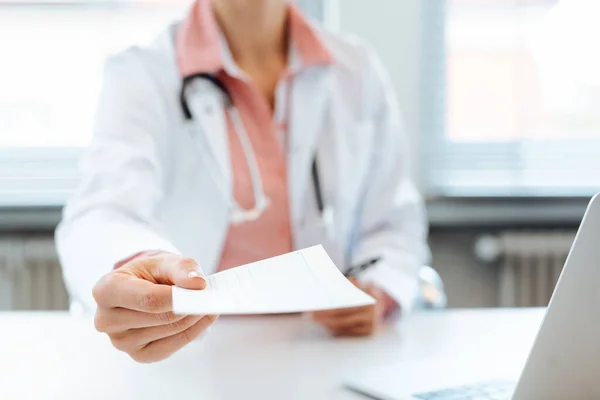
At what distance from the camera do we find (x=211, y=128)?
4.23ft

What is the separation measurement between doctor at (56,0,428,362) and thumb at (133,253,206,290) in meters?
0.32

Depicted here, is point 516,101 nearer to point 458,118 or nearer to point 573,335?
point 458,118

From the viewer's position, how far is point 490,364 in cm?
87

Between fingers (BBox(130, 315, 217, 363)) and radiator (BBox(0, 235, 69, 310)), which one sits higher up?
radiator (BBox(0, 235, 69, 310))

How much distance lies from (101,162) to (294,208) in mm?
366

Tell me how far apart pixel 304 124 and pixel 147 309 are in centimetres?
75

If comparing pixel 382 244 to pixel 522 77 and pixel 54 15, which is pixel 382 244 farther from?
pixel 54 15

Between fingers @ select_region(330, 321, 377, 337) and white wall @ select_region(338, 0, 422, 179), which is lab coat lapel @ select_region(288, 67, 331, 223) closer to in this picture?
fingers @ select_region(330, 321, 377, 337)

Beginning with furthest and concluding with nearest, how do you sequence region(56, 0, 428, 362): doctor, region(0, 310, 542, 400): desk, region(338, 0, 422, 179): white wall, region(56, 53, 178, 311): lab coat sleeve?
1. region(338, 0, 422, 179): white wall
2. region(56, 0, 428, 362): doctor
3. region(56, 53, 178, 311): lab coat sleeve
4. region(0, 310, 542, 400): desk

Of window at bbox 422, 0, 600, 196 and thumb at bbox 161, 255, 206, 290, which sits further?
window at bbox 422, 0, 600, 196

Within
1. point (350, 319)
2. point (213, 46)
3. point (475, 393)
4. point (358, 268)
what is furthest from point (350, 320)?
point (213, 46)

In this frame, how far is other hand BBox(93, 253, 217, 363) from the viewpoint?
0.66 meters

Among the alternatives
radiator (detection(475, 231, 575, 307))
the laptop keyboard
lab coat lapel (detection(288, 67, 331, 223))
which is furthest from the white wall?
the laptop keyboard

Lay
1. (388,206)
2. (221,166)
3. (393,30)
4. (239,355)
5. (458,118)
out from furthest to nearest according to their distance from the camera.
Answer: (458,118), (393,30), (388,206), (221,166), (239,355)
